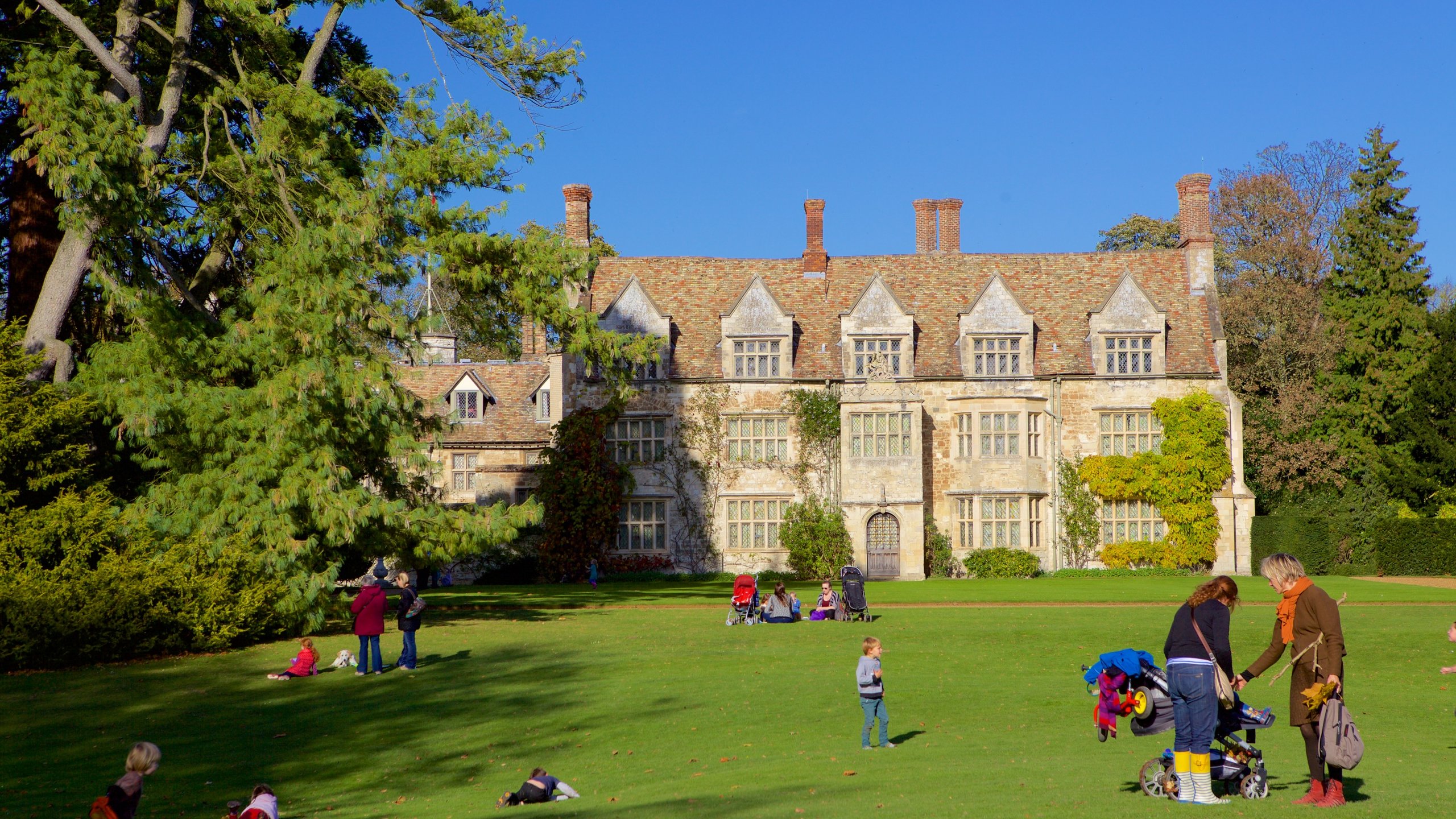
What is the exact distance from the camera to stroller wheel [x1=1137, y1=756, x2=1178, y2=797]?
9.39 m

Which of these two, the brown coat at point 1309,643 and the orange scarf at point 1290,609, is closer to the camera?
the brown coat at point 1309,643

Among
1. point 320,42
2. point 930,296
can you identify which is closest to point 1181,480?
point 930,296

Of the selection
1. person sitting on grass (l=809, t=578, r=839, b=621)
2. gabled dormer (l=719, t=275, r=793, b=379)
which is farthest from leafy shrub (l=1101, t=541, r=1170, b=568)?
person sitting on grass (l=809, t=578, r=839, b=621)

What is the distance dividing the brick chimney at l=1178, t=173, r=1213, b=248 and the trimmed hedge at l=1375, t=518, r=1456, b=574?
1115 cm

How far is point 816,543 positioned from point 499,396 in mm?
14688

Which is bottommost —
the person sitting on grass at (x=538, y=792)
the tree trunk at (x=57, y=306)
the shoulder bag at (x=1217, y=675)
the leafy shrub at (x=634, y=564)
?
the person sitting on grass at (x=538, y=792)

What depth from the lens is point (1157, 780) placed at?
9539 mm

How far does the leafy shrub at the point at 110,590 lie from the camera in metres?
20.3

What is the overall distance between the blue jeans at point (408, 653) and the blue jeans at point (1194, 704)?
40.8 ft

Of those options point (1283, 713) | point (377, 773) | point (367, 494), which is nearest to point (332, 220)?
point (367, 494)

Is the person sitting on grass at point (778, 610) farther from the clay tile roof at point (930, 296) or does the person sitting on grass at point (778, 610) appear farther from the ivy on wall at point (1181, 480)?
the ivy on wall at point (1181, 480)

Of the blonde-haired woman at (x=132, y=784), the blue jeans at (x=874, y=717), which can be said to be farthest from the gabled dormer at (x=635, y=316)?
the blonde-haired woman at (x=132, y=784)

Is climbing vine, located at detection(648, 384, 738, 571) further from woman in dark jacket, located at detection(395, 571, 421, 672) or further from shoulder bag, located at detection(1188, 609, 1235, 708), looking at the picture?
shoulder bag, located at detection(1188, 609, 1235, 708)

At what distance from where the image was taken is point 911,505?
41188mm
